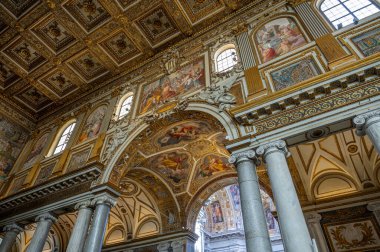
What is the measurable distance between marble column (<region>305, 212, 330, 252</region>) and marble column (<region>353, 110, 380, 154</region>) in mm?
4595

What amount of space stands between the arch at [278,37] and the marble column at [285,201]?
11.4 feet

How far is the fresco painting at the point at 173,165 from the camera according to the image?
1170 cm

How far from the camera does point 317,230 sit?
8883 millimetres

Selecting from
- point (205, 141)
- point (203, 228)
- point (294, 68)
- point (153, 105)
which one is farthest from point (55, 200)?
point (203, 228)

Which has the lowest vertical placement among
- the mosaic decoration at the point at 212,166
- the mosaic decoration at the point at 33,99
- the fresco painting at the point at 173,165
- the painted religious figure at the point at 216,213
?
the fresco painting at the point at 173,165

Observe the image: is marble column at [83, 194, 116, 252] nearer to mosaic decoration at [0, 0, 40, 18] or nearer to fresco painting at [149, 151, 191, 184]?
fresco painting at [149, 151, 191, 184]

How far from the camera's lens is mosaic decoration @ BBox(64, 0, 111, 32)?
37.1 feet

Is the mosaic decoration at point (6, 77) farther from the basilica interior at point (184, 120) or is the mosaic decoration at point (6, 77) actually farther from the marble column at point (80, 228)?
the marble column at point (80, 228)

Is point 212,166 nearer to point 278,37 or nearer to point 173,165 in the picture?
point 173,165

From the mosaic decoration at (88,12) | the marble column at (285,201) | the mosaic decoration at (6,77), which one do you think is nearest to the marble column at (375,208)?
the marble column at (285,201)

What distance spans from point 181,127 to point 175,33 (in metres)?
4.68

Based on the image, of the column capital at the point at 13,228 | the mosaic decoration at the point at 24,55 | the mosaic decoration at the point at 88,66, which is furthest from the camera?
the mosaic decoration at the point at 88,66

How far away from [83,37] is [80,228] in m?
8.36

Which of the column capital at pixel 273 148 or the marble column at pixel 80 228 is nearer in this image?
the column capital at pixel 273 148
